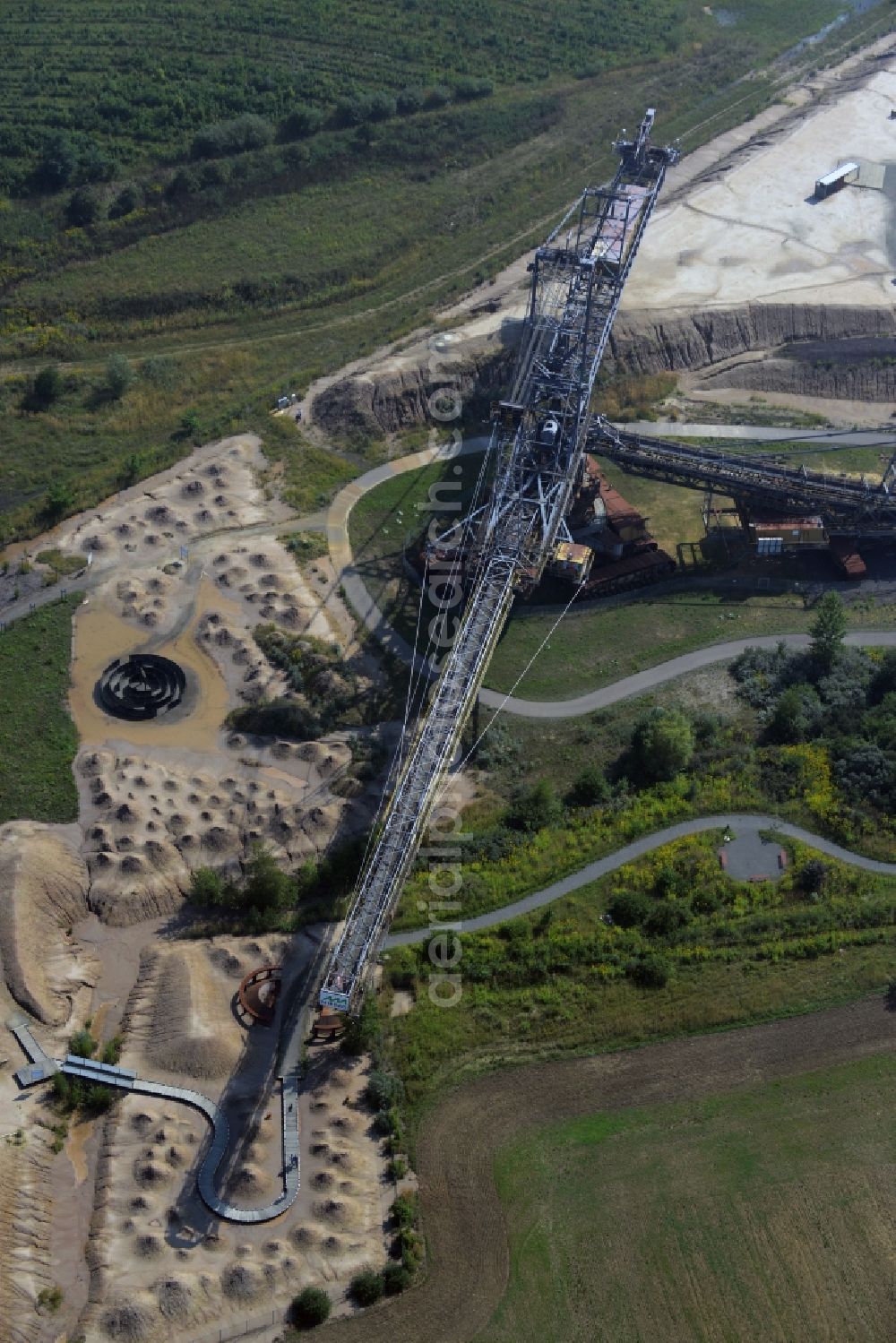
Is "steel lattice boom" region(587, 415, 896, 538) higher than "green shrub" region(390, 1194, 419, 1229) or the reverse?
higher

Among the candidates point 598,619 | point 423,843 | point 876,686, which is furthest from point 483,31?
point 423,843

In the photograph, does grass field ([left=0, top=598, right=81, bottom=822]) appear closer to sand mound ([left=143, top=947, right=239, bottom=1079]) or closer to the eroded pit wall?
sand mound ([left=143, top=947, right=239, bottom=1079])

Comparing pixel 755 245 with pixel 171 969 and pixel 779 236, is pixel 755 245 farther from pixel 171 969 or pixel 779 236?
pixel 171 969

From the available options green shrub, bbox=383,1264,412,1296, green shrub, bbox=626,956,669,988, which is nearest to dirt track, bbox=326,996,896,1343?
green shrub, bbox=383,1264,412,1296

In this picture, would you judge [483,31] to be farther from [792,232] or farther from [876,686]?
[876,686]

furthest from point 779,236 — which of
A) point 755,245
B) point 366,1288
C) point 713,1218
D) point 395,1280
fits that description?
point 366,1288

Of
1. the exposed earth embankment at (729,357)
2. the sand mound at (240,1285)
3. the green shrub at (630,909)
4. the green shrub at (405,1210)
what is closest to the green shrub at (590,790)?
the green shrub at (630,909)
